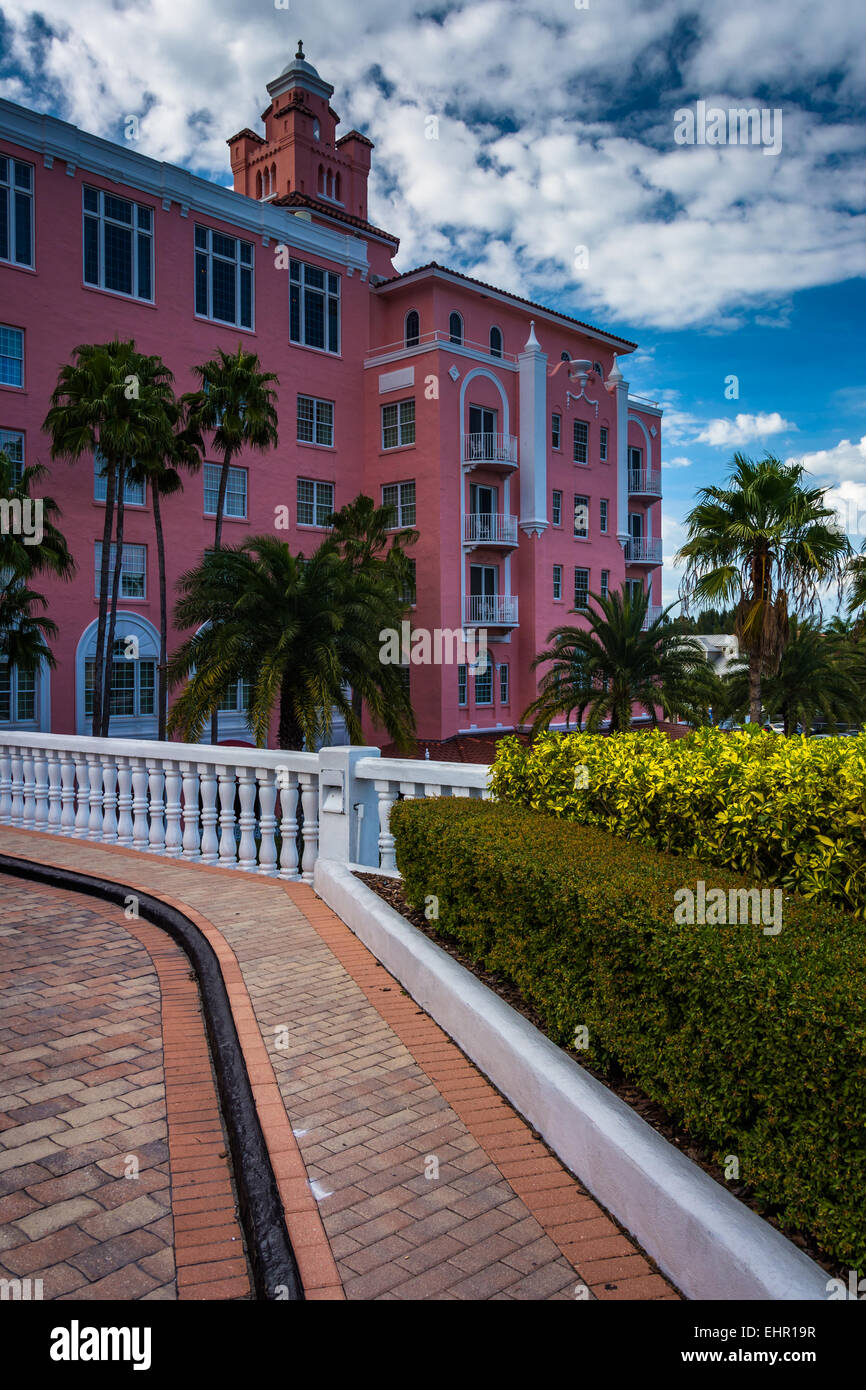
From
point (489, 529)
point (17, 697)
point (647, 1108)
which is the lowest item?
A: point (647, 1108)

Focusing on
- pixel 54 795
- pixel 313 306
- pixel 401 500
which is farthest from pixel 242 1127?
pixel 313 306

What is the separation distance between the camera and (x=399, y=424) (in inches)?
1516

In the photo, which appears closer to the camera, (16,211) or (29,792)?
(29,792)

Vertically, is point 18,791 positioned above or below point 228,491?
below

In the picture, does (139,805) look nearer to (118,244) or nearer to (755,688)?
(755,688)

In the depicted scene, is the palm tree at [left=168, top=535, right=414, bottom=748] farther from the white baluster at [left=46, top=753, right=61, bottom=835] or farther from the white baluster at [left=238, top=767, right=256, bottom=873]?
the white baluster at [left=238, top=767, right=256, bottom=873]

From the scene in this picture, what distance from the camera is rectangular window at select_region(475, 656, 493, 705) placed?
39250 millimetres

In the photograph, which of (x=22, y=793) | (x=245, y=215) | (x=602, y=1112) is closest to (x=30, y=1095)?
(x=602, y=1112)

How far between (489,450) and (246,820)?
1269 inches

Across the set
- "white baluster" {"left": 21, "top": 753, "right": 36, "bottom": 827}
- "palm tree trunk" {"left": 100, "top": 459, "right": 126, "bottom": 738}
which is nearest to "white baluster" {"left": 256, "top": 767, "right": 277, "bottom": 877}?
"white baluster" {"left": 21, "top": 753, "right": 36, "bottom": 827}

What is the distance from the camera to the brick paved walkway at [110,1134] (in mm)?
3275

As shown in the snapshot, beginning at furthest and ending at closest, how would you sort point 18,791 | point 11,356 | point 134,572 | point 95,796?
1. point 134,572
2. point 11,356
3. point 18,791
4. point 95,796

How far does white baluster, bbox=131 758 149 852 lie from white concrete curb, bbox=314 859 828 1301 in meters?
5.81
